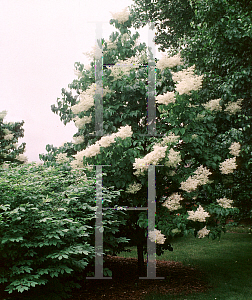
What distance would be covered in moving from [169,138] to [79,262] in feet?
8.09

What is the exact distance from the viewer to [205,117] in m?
5.71

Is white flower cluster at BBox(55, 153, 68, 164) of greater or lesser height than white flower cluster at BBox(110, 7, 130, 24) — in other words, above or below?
below

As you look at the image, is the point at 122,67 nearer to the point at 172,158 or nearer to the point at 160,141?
the point at 160,141

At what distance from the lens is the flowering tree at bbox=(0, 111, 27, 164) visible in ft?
38.1

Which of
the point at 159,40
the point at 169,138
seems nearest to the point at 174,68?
the point at 169,138

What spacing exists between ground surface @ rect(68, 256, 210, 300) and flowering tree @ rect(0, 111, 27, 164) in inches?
240

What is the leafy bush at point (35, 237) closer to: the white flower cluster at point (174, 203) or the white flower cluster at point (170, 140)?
the white flower cluster at point (174, 203)

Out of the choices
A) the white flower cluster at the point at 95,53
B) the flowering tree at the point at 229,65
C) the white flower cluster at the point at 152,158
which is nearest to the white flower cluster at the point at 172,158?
the white flower cluster at the point at 152,158

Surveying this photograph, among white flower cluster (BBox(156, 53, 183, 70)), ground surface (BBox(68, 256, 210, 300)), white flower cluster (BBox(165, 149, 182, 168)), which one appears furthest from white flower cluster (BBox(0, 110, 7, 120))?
white flower cluster (BBox(165, 149, 182, 168))

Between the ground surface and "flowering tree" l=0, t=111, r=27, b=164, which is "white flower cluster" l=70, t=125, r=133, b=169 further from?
"flowering tree" l=0, t=111, r=27, b=164

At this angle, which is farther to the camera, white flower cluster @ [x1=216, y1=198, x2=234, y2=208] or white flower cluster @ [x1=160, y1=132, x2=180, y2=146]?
white flower cluster @ [x1=216, y1=198, x2=234, y2=208]

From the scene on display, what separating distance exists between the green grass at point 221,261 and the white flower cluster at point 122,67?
4.27 meters

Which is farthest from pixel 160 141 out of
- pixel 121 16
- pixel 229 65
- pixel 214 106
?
pixel 229 65

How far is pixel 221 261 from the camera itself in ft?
28.8
